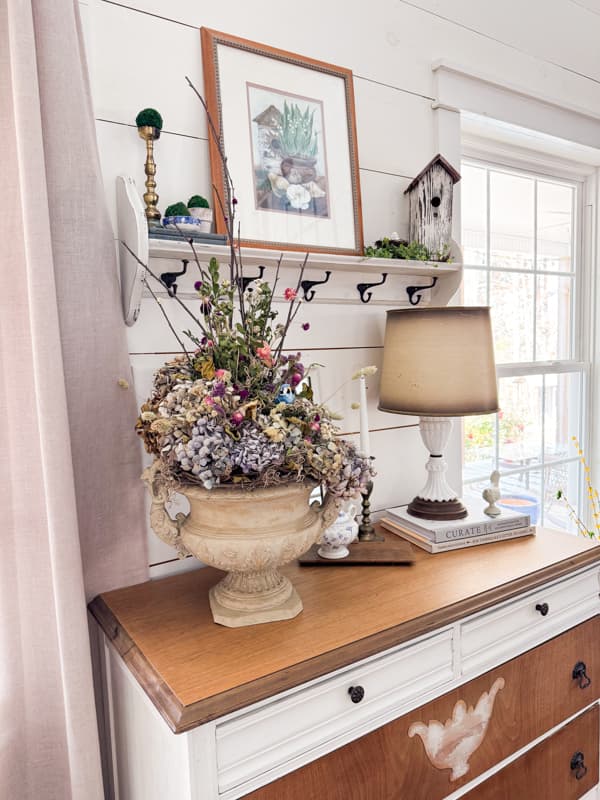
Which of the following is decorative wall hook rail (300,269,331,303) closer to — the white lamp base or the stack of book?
the white lamp base

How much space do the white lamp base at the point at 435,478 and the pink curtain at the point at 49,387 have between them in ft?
2.60

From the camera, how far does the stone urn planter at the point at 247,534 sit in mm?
942

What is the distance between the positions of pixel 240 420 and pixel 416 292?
3.23 feet

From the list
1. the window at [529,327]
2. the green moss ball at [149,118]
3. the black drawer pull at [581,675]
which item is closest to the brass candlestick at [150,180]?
the green moss ball at [149,118]

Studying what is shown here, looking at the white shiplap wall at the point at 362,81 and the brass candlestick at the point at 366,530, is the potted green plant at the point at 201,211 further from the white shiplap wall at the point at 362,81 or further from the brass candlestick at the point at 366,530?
the brass candlestick at the point at 366,530

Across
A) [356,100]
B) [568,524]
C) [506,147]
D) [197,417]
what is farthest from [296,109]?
[568,524]

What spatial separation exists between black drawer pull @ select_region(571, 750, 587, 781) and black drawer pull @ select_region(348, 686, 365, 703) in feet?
2.50

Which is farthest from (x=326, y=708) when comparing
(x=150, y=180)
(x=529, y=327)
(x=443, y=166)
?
(x=529, y=327)

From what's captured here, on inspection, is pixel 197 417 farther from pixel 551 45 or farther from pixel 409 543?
pixel 551 45

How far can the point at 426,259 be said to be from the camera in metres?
1.55

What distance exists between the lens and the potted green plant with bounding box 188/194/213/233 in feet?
3.97

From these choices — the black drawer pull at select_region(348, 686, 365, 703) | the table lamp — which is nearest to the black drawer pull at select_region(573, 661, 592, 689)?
the table lamp

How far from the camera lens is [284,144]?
1.39 meters

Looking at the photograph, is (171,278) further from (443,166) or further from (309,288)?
(443,166)
